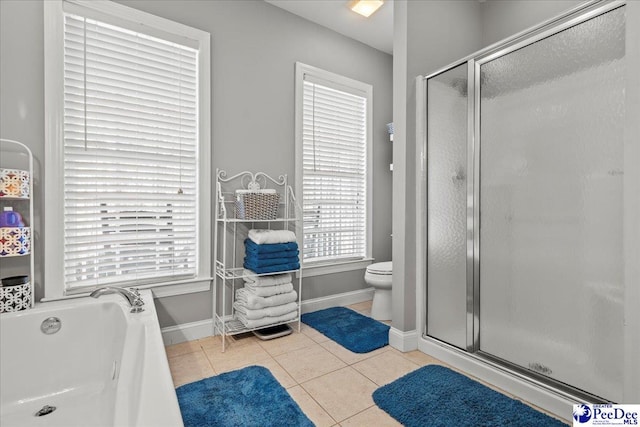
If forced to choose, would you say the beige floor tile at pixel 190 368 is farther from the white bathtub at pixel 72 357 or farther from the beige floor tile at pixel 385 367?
the beige floor tile at pixel 385 367

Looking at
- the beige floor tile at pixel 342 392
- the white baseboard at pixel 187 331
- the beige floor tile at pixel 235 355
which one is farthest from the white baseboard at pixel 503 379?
the white baseboard at pixel 187 331

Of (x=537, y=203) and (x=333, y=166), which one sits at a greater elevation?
(x=333, y=166)

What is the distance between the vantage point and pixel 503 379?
1798 millimetres

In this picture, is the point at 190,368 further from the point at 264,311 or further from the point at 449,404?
the point at 449,404

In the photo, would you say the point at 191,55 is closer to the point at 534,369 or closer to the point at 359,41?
the point at 359,41

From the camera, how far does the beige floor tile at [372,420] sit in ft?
4.99

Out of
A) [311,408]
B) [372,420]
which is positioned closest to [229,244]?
[311,408]

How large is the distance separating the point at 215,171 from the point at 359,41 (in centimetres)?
210

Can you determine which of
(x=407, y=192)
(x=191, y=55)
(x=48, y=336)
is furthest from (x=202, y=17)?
(x=48, y=336)

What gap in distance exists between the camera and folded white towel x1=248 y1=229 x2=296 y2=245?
2.39 m

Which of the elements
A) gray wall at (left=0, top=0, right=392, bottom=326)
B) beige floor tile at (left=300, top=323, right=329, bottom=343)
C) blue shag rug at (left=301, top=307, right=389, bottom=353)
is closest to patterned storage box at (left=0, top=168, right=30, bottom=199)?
gray wall at (left=0, top=0, right=392, bottom=326)

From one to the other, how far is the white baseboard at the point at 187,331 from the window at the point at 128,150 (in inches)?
14.2

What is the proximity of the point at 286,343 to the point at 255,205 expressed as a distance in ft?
3.49

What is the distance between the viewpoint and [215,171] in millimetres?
2508
